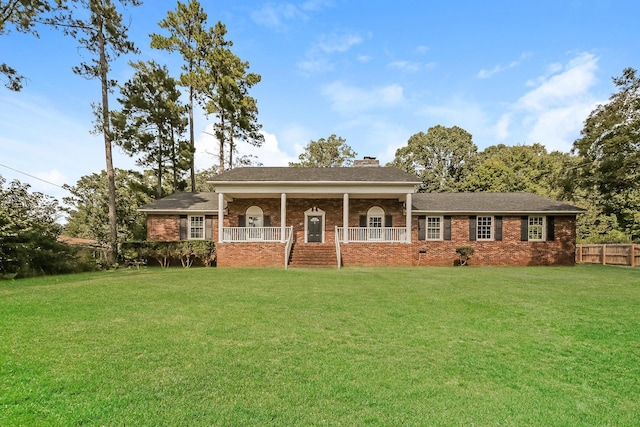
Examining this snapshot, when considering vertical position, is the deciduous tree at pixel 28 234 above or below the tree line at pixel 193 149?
below

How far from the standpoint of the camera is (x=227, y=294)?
8.22 meters

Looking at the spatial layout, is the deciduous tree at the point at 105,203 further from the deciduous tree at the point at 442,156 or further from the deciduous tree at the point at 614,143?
the deciduous tree at the point at 614,143

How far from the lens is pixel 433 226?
18594 millimetres

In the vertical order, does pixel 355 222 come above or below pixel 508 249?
above

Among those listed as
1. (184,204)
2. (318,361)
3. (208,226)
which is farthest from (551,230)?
(184,204)

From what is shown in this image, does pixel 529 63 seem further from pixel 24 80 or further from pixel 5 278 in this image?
pixel 24 80

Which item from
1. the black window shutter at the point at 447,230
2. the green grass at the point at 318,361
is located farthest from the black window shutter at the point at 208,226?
the black window shutter at the point at 447,230

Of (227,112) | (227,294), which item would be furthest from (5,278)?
(227,112)

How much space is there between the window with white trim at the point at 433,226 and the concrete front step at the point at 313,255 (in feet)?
17.5

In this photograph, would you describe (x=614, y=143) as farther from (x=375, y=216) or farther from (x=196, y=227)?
(x=196, y=227)

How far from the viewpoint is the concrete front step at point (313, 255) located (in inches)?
643

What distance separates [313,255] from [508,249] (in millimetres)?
10696

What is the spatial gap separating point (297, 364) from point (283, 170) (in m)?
17.2

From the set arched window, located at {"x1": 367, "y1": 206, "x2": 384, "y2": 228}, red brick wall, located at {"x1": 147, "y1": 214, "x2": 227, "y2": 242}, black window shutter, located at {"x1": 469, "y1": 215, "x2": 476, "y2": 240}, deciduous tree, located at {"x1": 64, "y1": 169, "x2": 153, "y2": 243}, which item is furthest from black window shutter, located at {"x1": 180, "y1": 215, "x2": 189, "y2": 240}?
black window shutter, located at {"x1": 469, "y1": 215, "x2": 476, "y2": 240}
